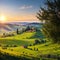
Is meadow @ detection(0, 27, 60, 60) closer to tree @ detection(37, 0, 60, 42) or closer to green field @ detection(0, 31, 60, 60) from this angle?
green field @ detection(0, 31, 60, 60)

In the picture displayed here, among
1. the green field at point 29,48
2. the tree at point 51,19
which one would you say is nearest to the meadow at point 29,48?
the green field at point 29,48

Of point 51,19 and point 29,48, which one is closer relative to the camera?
point 51,19

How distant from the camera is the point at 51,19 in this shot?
30406mm

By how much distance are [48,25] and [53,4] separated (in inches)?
101

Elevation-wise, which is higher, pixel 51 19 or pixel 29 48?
pixel 51 19

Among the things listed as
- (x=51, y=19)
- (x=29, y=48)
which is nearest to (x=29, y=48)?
(x=29, y=48)

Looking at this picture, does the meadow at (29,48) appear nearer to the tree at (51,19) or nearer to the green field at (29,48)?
the green field at (29,48)

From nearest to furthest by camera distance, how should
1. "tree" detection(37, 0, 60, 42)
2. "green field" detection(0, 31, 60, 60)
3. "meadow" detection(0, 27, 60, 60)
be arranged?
"tree" detection(37, 0, 60, 42) → "meadow" detection(0, 27, 60, 60) → "green field" detection(0, 31, 60, 60)

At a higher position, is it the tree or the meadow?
the tree

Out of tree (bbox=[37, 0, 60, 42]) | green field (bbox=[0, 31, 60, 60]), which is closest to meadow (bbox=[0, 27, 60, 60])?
green field (bbox=[0, 31, 60, 60])

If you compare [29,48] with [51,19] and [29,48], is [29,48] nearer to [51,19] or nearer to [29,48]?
[29,48]

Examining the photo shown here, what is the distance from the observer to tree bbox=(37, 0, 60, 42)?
30.1 metres

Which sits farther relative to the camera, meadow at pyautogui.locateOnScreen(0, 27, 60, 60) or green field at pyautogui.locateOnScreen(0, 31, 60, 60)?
green field at pyautogui.locateOnScreen(0, 31, 60, 60)

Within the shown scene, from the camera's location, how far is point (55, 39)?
104ft
